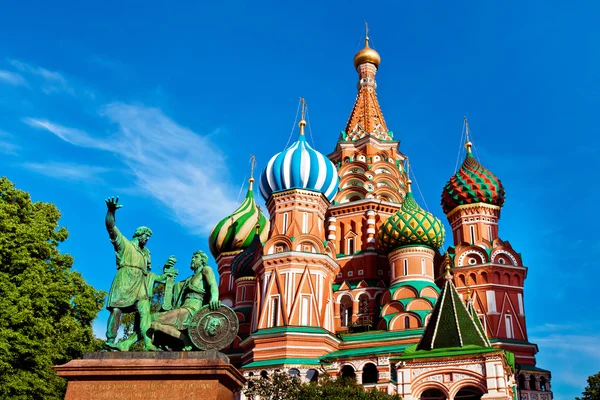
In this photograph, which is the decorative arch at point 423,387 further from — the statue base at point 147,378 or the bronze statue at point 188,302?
the statue base at point 147,378

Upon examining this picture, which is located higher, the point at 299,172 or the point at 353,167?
the point at 353,167

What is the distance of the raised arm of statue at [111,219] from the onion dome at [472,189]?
22742 millimetres

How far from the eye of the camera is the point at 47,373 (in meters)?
15.4

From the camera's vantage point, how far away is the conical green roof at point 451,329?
668 inches

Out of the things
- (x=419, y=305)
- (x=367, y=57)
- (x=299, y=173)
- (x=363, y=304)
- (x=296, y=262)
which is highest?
(x=367, y=57)

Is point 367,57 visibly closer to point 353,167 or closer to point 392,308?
point 353,167

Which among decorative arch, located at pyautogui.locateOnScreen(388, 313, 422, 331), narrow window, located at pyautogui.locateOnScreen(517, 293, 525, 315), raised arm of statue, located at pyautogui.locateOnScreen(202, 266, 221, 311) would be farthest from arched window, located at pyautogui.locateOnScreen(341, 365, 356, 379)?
raised arm of statue, located at pyautogui.locateOnScreen(202, 266, 221, 311)

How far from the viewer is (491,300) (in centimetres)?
2569

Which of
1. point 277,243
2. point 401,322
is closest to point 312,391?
point 401,322

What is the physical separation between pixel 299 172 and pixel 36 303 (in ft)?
47.6

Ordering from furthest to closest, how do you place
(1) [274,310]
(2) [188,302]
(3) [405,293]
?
(3) [405,293] → (1) [274,310] → (2) [188,302]

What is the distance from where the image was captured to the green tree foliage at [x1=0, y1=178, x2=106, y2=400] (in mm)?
14873

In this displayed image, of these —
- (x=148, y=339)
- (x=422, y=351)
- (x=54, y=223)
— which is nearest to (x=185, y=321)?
(x=148, y=339)

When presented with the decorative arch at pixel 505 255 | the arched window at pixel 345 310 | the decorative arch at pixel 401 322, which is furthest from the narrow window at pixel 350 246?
the decorative arch at pixel 505 255
